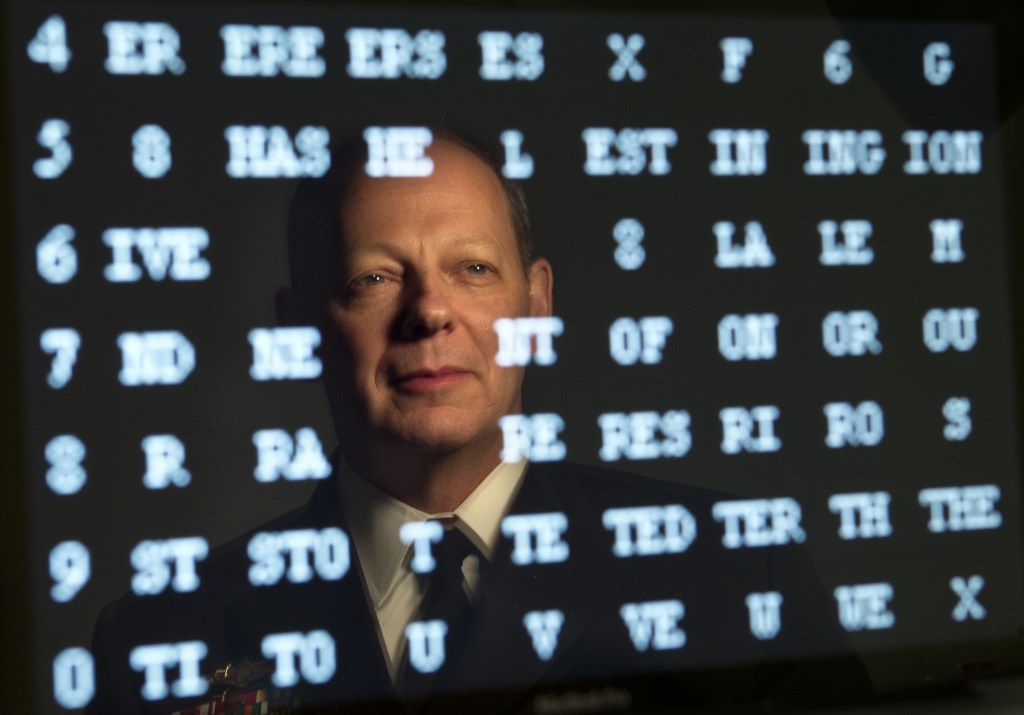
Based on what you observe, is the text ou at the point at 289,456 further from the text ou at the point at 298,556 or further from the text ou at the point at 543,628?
the text ou at the point at 543,628

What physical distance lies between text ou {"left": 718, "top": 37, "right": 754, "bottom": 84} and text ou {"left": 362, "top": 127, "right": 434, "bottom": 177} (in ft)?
0.75

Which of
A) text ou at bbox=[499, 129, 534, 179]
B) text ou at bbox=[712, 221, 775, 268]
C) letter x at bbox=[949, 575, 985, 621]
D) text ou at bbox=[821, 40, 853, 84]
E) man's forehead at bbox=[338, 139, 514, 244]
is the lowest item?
letter x at bbox=[949, 575, 985, 621]

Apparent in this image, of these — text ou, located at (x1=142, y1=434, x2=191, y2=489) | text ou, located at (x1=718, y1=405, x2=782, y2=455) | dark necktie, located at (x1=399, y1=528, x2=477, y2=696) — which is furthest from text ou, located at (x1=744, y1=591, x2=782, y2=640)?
text ou, located at (x1=142, y1=434, x2=191, y2=489)

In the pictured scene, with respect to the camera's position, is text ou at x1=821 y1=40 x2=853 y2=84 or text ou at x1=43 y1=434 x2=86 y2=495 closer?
text ou at x1=43 y1=434 x2=86 y2=495

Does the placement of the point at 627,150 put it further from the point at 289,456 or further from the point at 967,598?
the point at 967,598

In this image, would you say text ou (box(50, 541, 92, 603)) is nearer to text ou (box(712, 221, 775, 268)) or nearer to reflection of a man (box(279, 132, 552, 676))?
reflection of a man (box(279, 132, 552, 676))

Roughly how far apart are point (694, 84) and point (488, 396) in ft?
0.91

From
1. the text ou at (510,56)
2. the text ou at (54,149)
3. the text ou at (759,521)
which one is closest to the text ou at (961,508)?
the text ou at (759,521)

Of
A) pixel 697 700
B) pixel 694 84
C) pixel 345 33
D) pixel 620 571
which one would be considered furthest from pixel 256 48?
pixel 697 700

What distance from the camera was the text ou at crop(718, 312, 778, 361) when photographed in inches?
30.1

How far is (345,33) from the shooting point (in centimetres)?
72

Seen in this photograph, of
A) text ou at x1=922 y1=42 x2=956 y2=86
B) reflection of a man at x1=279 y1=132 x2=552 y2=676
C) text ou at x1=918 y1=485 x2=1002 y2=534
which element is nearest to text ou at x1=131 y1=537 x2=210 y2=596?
reflection of a man at x1=279 y1=132 x2=552 y2=676

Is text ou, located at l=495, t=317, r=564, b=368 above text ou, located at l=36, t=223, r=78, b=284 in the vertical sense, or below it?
below

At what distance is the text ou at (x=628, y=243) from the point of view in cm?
75
